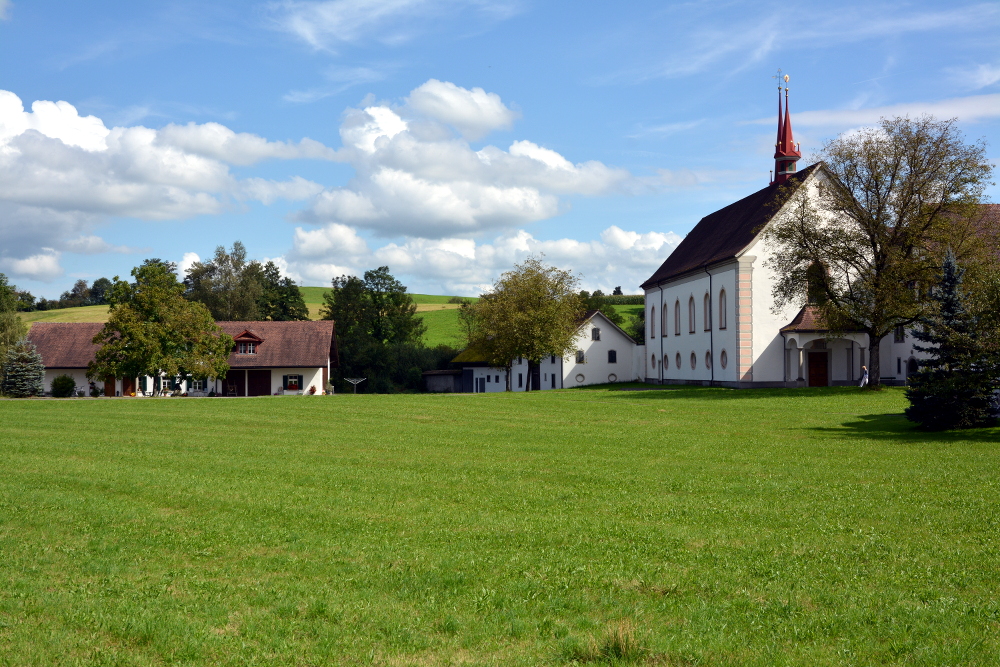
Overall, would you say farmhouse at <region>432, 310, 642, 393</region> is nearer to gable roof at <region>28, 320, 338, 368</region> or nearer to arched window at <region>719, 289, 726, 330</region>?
gable roof at <region>28, 320, 338, 368</region>

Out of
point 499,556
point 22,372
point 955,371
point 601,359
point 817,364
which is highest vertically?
point 601,359

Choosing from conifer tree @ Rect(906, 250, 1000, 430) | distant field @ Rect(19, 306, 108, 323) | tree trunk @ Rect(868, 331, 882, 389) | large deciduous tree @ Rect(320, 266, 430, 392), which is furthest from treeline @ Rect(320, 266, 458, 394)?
conifer tree @ Rect(906, 250, 1000, 430)

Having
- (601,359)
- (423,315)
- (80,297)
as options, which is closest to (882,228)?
(601,359)

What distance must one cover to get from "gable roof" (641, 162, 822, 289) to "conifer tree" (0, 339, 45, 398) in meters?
46.0

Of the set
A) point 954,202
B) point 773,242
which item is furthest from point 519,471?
point 773,242

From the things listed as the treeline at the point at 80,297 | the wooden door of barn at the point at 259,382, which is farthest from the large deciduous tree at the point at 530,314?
the treeline at the point at 80,297

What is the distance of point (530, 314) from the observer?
202ft

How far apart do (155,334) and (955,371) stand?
45.8 metres

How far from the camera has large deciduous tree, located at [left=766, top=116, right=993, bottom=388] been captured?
3897 cm

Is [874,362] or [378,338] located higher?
[378,338]

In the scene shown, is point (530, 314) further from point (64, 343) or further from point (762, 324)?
point (64, 343)

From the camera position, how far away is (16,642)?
19.1 feet

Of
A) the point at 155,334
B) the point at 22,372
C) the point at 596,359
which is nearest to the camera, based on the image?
the point at 155,334

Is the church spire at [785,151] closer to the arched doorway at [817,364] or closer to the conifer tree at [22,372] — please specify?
the arched doorway at [817,364]
